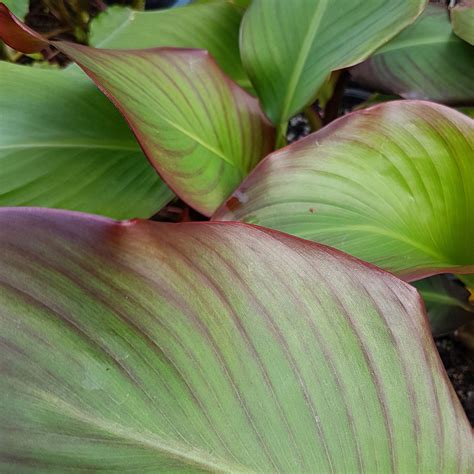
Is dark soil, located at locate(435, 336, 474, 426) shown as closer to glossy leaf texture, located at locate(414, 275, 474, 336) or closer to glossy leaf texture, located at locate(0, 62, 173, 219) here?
glossy leaf texture, located at locate(414, 275, 474, 336)

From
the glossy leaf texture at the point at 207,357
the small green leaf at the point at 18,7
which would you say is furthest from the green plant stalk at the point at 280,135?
the small green leaf at the point at 18,7

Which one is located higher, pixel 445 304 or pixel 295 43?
pixel 295 43

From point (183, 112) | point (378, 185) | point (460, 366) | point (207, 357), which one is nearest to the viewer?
point (207, 357)

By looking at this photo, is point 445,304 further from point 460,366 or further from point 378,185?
point 378,185

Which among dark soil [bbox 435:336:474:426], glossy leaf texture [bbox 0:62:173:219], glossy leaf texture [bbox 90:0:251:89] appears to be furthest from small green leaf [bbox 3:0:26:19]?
dark soil [bbox 435:336:474:426]

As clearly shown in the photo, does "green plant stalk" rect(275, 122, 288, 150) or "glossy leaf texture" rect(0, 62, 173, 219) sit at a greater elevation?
"glossy leaf texture" rect(0, 62, 173, 219)

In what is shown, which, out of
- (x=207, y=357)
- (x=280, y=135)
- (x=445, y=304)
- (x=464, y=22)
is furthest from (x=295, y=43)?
(x=207, y=357)

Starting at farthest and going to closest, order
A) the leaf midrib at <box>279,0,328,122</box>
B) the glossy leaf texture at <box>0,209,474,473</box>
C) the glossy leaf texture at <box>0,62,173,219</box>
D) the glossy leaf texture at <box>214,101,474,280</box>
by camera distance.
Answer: the leaf midrib at <box>279,0,328,122</box> < the glossy leaf texture at <box>0,62,173,219</box> < the glossy leaf texture at <box>214,101,474,280</box> < the glossy leaf texture at <box>0,209,474,473</box>
